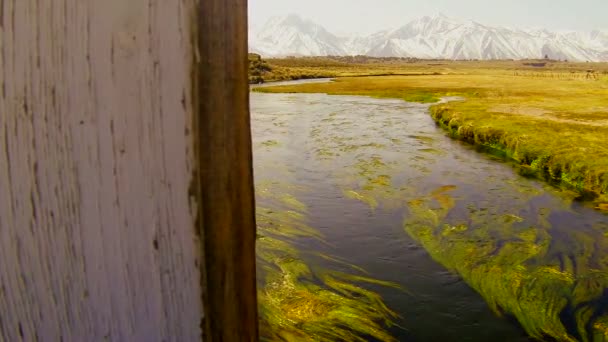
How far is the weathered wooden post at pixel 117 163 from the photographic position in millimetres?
522

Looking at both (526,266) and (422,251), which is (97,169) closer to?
(422,251)

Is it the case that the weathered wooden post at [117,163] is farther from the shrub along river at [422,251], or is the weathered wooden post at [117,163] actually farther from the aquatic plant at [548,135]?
the aquatic plant at [548,135]

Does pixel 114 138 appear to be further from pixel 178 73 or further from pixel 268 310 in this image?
pixel 268 310

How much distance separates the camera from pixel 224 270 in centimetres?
62

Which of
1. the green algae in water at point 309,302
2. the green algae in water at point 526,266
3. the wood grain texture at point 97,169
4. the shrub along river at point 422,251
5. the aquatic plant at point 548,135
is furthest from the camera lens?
the aquatic plant at point 548,135

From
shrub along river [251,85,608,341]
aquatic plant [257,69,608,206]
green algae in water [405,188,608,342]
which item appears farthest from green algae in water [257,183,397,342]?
aquatic plant [257,69,608,206]

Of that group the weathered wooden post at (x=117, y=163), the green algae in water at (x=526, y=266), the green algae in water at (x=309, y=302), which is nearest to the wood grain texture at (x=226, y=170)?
the weathered wooden post at (x=117, y=163)

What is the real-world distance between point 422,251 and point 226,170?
25.0 ft

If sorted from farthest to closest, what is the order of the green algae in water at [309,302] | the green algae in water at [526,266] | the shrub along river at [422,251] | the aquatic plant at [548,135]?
the aquatic plant at [548,135]
the green algae in water at [526,266]
the shrub along river at [422,251]
the green algae in water at [309,302]

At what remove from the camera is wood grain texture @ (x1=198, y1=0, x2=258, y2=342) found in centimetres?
57

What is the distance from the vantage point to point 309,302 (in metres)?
6.28

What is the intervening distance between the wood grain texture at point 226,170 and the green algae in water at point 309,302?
4.98 meters

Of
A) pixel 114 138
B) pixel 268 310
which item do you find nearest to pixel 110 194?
pixel 114 138

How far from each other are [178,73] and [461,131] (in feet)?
57.8
